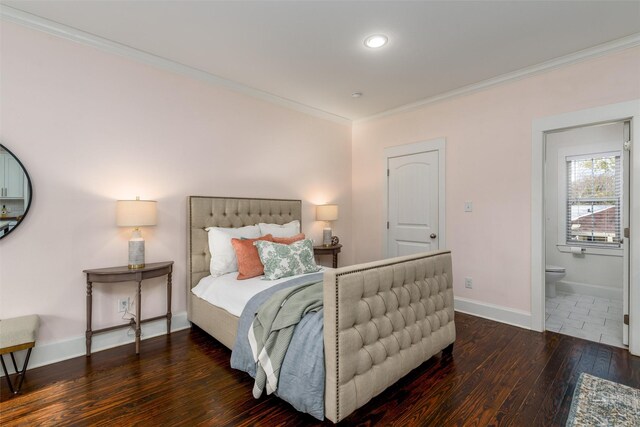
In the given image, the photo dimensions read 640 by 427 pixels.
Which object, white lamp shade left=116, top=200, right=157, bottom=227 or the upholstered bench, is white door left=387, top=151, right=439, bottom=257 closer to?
white lamp shade left=116, top=200, right=157, bottom=227

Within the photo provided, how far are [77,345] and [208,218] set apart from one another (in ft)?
4.89

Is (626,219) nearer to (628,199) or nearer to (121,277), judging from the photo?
(628,199)

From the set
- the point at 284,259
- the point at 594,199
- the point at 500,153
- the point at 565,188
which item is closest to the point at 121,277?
the point at 284,259

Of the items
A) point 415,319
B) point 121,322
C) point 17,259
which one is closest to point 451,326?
point 415,319

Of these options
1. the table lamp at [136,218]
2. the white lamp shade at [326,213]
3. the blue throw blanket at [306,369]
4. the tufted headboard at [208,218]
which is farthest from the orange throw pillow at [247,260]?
the white lamp shade at [326,213]

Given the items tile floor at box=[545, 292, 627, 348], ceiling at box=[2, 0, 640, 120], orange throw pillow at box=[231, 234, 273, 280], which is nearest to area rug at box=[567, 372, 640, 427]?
tile floor at box=[545, 292, 627, 348]

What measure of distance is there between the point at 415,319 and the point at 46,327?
2.83 metres

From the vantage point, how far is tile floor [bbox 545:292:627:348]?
305cm

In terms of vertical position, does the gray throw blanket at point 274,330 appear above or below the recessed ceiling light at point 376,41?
below

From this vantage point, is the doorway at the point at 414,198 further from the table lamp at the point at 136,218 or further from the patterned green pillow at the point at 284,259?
the table lamp at the point at 136,218

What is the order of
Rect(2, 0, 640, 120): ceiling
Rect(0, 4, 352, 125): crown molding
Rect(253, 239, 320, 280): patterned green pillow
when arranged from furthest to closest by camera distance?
1. Rect(253, 239, 320, 280): patterned green pillow
2. Rect(0, 4, 352, 125): crown molding
3. Rect(2, 0, 640, 120): ceiling

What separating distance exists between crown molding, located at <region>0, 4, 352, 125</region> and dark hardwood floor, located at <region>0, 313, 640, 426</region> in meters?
2.60

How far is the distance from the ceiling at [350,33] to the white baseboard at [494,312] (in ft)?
8.20

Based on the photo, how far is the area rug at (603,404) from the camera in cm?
179
